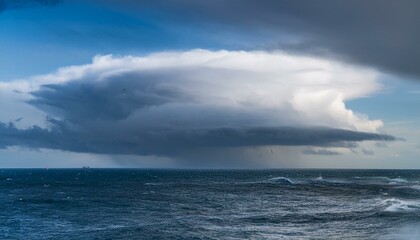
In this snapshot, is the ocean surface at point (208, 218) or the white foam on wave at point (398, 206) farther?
the white foam on wave at point (398, 206)

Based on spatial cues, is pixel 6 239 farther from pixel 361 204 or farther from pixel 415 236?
pixel 361 204

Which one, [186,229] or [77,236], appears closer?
[77,236]

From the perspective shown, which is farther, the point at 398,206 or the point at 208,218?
the point at 398,206

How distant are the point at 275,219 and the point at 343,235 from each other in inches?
776

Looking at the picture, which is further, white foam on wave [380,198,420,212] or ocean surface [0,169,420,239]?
white foam on wave [380,198,420,212]

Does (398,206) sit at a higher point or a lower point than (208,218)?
higher

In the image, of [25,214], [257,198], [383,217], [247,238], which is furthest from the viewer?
[257,198]

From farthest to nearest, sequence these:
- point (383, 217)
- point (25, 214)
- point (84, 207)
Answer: point (84, 207), point (25, 214), point (383, 217)

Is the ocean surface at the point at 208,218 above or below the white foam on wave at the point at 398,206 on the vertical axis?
below

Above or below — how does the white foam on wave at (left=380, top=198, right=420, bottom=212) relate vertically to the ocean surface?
above

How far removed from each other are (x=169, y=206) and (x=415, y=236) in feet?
189

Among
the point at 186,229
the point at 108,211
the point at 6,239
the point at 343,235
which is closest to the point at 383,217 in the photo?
the point at 343,235

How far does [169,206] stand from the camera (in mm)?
105875

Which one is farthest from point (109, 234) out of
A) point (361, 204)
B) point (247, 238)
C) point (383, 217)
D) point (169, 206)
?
point (361, 204)
